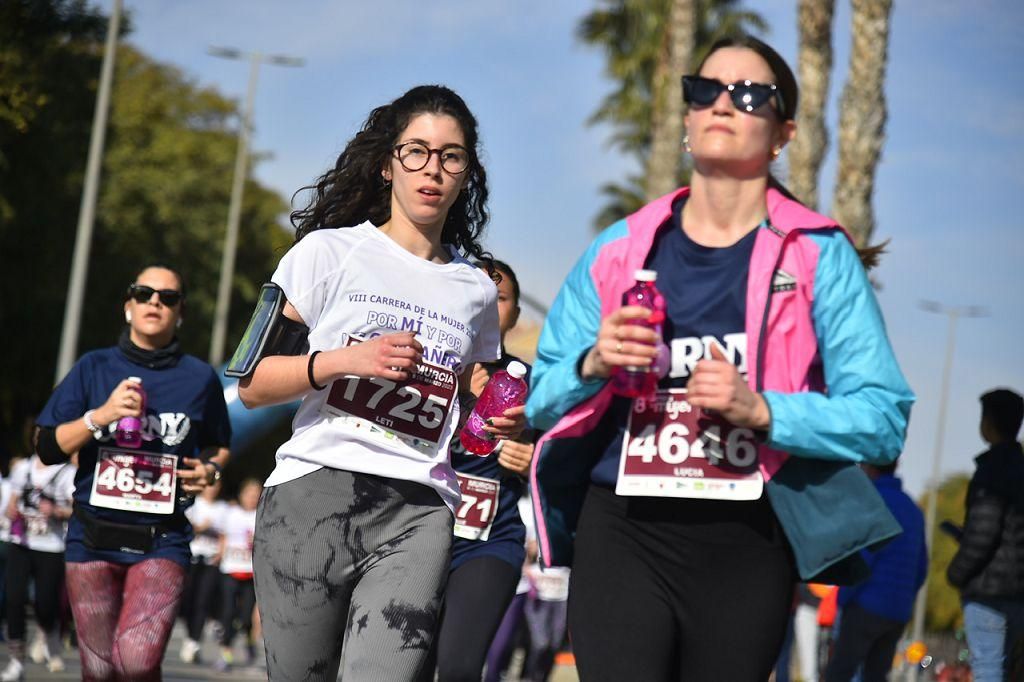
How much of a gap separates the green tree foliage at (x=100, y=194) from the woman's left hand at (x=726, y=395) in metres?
10.4

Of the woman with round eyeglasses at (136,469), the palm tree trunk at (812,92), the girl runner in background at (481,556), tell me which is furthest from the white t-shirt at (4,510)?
the palm tree trunk at (812,92)

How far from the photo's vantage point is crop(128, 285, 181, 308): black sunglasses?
24.9 ft

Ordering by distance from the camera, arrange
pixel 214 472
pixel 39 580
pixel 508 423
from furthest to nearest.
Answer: pixel 39 580
pixel 214 472
pixel 508 423

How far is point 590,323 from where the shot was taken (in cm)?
412

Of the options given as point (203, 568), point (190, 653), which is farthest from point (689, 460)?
point (203, 568)

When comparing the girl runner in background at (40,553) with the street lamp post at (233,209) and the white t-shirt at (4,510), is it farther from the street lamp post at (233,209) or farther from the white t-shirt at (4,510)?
the street lamp post at (233,209)

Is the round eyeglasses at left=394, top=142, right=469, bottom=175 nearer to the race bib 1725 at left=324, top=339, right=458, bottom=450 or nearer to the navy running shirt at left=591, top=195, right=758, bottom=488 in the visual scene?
the race bib 1725 at left=324, top=339, right=458, bottom=450

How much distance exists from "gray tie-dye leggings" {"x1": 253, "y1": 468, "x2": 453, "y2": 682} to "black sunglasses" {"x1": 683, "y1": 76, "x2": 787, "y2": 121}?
1517mm

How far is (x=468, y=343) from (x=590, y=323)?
105 cm

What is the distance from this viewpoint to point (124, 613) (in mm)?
6965

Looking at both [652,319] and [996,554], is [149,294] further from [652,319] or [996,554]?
[996,554]

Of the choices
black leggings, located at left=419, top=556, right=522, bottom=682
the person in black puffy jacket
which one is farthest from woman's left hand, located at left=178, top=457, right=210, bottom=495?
the person in black puffy jacket

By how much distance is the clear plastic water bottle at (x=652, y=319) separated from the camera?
3.78m

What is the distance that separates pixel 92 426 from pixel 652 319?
4.06 metres
